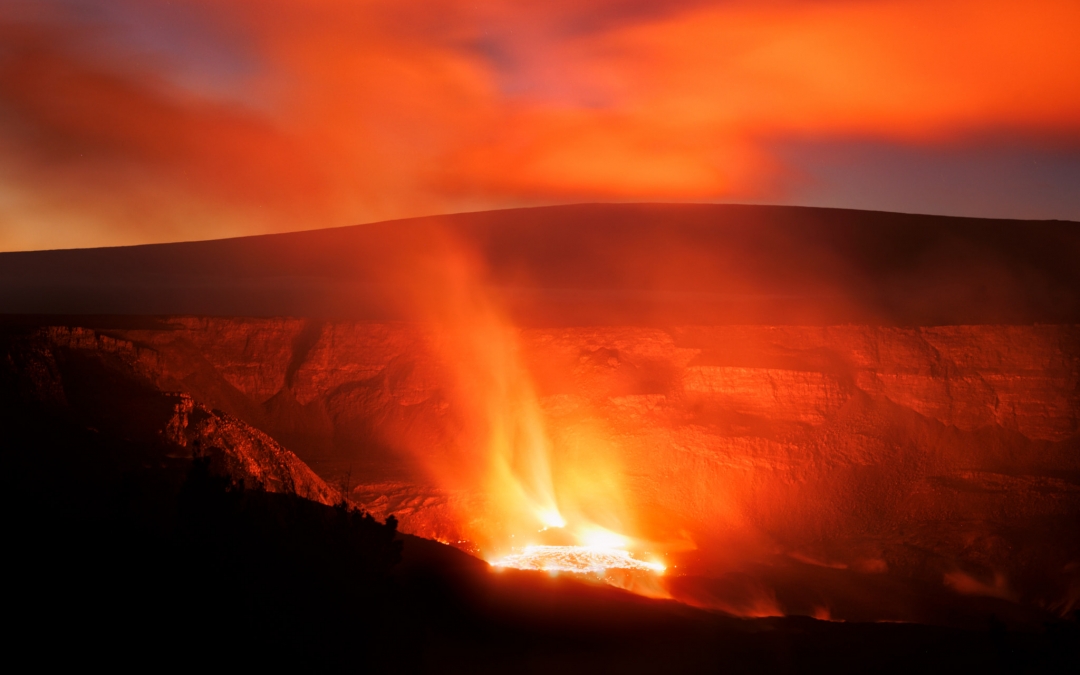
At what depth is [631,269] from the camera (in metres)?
56.2

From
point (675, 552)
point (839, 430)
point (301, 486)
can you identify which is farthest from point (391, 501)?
point (839, 430)

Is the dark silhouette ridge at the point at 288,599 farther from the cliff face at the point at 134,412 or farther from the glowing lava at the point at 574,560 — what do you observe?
Result: the glowing lava at the point at 574,560

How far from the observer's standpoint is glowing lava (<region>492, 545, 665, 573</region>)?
25844 mm

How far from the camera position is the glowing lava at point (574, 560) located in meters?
25.8

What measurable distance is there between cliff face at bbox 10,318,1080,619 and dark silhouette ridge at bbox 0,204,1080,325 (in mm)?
2682

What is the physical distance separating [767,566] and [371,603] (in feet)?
48.5

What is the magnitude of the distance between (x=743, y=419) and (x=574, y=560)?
10054 mm

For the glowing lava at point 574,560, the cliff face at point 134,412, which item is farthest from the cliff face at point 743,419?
the cliff face at point 134,412

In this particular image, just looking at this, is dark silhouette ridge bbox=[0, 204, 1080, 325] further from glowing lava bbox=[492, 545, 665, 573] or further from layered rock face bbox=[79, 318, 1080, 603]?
glowing lava bbox=[492, 545, 665, 573]

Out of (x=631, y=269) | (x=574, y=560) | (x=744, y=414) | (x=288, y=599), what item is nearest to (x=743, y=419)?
(x=744, y=414)

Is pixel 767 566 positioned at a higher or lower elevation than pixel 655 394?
lower

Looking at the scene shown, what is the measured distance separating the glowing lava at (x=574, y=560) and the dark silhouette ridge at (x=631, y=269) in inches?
451

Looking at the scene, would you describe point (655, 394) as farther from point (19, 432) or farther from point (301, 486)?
point (19, 432)

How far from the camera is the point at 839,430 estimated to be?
33.1 meters
